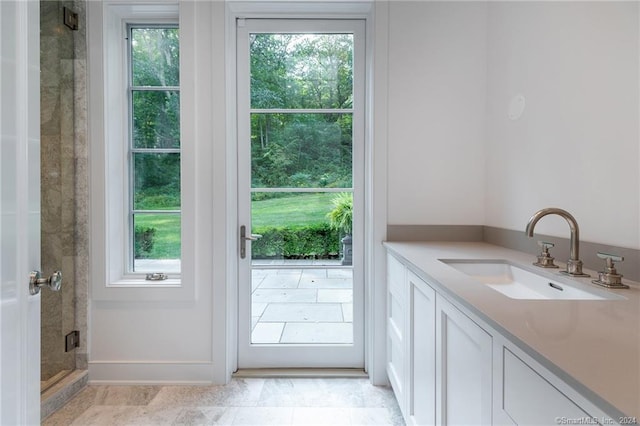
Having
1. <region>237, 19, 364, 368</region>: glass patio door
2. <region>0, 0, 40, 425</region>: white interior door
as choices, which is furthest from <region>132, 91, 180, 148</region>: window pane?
<region>0, 0, 40, 425</region>: white interior door

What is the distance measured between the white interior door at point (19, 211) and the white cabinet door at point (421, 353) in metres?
1.24

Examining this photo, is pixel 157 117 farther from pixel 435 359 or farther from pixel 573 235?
pixel 573 235

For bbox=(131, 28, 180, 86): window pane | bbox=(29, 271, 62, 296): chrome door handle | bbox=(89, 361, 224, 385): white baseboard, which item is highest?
bbox=(131, 28, 180, 86): window pane

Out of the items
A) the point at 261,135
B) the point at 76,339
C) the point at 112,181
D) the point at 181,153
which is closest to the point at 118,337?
the point at 76,339

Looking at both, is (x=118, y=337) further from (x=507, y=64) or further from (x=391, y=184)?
(x=507, y=64)

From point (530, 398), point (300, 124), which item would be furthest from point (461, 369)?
point (300, 124)

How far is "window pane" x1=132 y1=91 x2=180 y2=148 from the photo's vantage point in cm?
209

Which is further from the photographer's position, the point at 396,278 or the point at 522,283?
the point at 396,278

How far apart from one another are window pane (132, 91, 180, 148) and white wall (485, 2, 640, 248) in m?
1.94

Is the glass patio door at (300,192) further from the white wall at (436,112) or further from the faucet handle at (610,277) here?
the faucet handle at (610,277)

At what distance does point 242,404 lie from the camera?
180cm

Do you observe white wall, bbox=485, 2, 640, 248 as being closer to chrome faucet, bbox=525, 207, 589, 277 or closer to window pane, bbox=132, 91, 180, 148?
chrome faucet, bbox=525, 207, 589, 277

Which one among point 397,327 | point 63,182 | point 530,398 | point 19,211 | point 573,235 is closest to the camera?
point 530,398

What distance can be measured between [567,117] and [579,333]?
3.50ft
